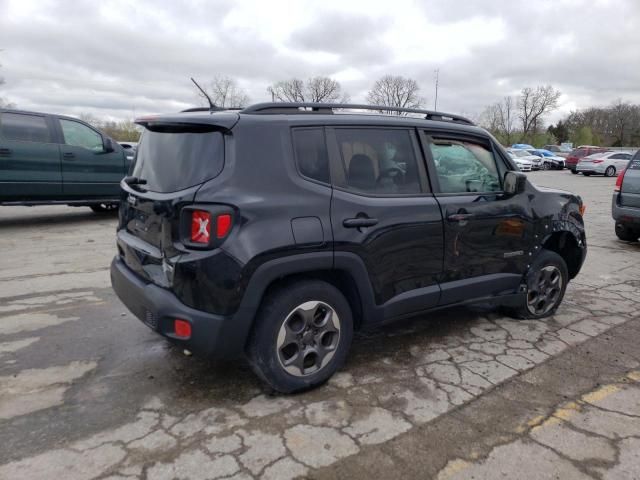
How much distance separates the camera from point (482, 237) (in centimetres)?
371

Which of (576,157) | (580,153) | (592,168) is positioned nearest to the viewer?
(592,168)

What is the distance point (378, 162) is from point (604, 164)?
102ft

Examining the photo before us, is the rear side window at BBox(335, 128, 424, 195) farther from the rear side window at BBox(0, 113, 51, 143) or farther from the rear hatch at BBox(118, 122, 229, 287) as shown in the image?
the rear side window at BBox(0, 113, 51, 143)

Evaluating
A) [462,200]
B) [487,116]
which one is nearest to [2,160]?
[462,200]

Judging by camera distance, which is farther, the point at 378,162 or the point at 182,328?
the point at 378,162

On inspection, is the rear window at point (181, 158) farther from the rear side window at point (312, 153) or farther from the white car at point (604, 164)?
the white car at point (604, 164)

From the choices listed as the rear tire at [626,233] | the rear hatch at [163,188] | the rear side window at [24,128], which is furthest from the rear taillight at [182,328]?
the rear tire at [626,233]

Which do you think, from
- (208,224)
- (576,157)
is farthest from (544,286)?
(576,157)

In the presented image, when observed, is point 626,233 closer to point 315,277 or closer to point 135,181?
point 315,277

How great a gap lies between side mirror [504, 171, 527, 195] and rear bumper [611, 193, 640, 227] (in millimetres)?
4937

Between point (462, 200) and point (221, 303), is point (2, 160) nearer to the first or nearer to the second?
point (221, 303)

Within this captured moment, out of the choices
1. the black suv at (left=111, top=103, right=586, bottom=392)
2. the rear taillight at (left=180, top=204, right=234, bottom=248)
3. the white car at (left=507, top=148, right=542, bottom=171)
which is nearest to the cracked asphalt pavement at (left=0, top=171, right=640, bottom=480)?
the black suv at (left=111, top=103, right=586, bottom=392)

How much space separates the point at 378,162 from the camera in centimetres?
328

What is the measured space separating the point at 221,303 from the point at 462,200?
199 cm
